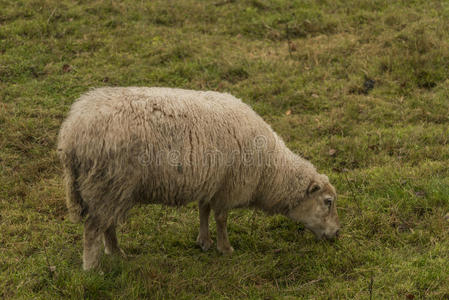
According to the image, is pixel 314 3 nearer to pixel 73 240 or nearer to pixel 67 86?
pixel 67 86

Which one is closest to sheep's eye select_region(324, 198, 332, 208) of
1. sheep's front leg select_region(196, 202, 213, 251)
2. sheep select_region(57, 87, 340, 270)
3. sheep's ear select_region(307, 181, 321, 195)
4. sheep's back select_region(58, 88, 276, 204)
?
sheep select_region(57, 87, 340, 270)

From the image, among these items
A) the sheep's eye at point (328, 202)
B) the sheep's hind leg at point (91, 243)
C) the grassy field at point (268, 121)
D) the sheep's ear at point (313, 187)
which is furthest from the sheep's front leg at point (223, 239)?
the sheep's hind leg at point (91, 243)

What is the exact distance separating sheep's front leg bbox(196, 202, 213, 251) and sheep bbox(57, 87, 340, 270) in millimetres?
23

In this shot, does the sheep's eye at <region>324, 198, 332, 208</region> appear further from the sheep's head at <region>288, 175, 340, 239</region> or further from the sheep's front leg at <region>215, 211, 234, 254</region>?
the sheep's front leg at <region>215, 211, 234, 254</region>

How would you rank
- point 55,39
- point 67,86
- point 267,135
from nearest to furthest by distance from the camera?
point 267,135 < point 67,86 < point 55,39

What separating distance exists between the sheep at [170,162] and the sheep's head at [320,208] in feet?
0.03

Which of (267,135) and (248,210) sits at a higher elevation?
(267,135)

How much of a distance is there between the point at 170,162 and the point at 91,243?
1.02 m

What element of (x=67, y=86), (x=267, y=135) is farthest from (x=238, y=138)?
(x=67, y=86)

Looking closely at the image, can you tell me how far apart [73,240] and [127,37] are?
499 cm

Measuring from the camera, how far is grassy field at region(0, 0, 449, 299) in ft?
14.3

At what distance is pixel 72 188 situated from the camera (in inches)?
168

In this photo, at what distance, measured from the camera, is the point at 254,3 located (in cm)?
1013

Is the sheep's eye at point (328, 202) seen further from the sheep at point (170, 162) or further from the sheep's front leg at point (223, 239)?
the sheep's front leg at point (223, 239)
